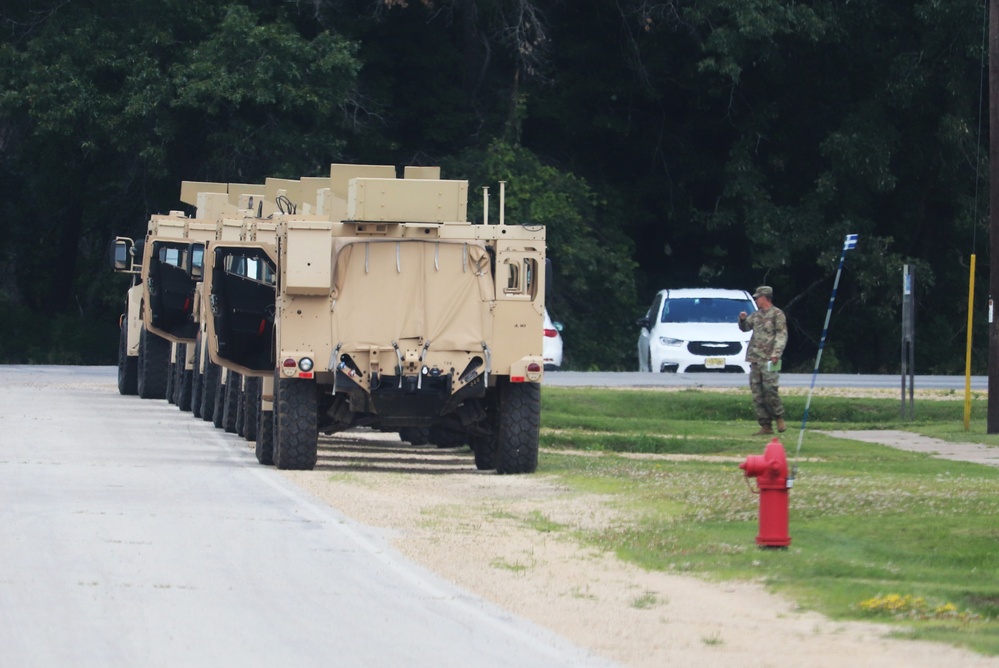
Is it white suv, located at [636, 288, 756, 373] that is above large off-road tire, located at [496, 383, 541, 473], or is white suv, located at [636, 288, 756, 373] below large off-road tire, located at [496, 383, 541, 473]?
above

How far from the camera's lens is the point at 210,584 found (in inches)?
424

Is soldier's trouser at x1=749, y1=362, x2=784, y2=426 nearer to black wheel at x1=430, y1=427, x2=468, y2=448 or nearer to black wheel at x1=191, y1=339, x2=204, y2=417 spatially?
black wheel at x1=430, y1=427, x2=468, y2=448

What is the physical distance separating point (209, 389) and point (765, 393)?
24.4 feet

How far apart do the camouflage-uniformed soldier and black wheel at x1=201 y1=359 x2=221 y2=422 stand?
22.9 feet

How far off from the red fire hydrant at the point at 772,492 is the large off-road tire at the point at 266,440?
7.17m

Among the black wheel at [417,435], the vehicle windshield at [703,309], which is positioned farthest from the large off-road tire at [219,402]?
the vehicle windshield at [703,309]

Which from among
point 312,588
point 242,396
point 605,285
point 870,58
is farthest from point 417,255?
point 870,58

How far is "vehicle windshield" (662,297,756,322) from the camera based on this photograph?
3403cm

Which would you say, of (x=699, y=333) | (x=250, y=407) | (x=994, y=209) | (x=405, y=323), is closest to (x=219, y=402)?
(x=250, y=407)

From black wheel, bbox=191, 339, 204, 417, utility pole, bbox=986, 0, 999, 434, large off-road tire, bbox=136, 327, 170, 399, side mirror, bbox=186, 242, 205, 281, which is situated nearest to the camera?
utility pole, bbox=986, 0, 999, 434

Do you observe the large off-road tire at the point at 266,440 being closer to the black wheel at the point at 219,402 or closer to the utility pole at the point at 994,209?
the black wheel at the point at 219,402

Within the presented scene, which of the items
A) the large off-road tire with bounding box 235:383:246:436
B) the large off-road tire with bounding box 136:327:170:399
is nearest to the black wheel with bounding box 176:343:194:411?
the large off-road tire with bounding box 136:327:170:399

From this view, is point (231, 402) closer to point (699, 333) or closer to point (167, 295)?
point (167, 295)

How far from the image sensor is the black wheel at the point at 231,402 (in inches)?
896
